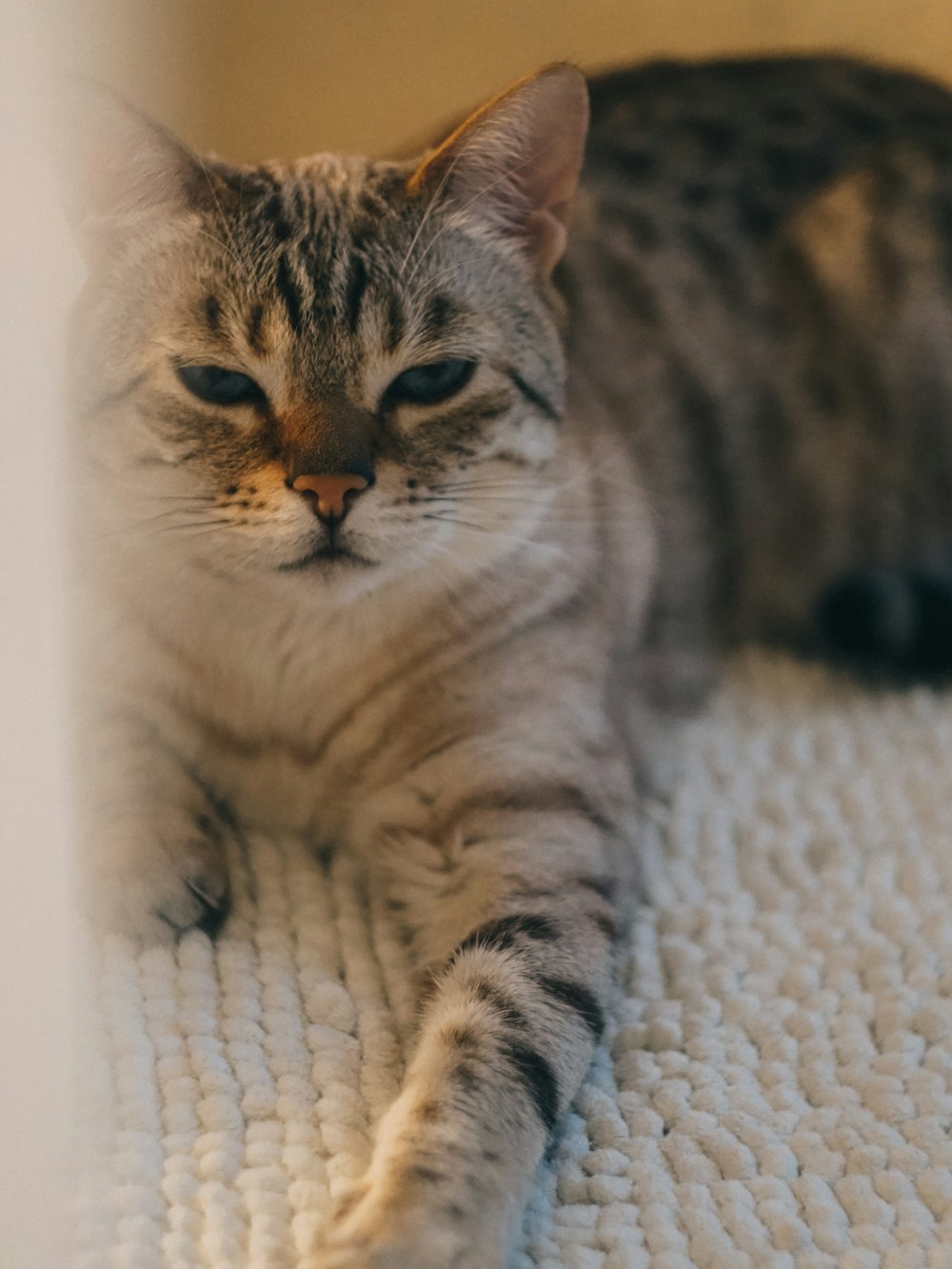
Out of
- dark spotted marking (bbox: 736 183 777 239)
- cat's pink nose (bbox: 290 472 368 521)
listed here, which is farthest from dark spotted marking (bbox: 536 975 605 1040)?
dark spotted marking (bbox: 736 183 777 239)

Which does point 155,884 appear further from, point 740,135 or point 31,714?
point 740,135

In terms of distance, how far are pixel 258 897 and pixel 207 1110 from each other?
0.96ft

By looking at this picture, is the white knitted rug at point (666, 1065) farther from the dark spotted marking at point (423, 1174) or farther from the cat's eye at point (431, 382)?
the cat's eye at point (431, 382)

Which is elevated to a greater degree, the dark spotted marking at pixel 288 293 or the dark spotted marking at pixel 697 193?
the dark spotted marking at pixel 288 293

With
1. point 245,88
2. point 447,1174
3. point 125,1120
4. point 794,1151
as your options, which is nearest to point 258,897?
point 125,1120

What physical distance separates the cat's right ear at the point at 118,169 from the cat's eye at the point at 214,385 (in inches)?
6.6

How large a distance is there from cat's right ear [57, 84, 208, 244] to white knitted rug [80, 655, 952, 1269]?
0.67m

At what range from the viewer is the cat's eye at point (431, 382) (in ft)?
4.10

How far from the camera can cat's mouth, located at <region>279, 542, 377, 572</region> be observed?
46.9 inches

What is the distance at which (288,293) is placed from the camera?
3.95 ft

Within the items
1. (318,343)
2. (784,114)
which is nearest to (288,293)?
(318,343)

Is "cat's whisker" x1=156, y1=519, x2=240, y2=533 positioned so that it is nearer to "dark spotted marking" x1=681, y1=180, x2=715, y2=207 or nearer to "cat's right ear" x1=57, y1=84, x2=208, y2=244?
"cat's right ear" x1=57, y1=84, x2=208, y2=244

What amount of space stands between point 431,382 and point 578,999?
603 millimetres

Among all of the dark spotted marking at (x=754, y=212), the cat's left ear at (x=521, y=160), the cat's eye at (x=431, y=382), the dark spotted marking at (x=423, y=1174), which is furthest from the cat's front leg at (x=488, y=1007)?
the dark spotted marking at (x=754, y=212)
